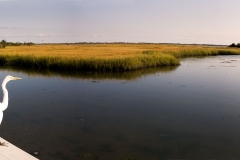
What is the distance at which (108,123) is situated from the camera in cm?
693

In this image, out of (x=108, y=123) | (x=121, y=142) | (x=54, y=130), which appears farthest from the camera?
(x=108, y=123)

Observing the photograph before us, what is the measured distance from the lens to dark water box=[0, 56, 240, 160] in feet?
17.3

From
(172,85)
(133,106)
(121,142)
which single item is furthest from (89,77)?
(121,142)

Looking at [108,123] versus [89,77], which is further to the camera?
[89,77]

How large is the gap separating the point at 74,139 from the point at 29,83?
28.6 ft

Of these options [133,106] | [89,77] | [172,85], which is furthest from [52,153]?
[89,77]

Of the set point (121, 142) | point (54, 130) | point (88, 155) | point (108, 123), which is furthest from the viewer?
point (108, 123)

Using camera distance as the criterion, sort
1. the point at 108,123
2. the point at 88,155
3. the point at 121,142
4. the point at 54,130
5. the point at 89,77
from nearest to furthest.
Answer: the point at 88,155, the point at 121,142, the point at 54,130, the point at 108,123, the point at 89,77

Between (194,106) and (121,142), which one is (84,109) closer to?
(121,142)

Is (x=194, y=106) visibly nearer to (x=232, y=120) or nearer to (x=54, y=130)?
(x=232, y=120)

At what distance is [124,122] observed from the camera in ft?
23.0

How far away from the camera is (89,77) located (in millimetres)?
15500

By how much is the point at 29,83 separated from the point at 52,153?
9226 millimetres

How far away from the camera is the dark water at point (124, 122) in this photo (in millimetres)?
5273
